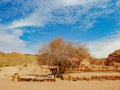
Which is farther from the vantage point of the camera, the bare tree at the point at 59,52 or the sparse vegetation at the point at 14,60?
the sparse vegetation at the point at 14,60

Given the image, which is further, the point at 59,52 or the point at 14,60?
the point at 14,60

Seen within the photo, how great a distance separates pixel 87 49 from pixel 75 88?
53.6 ft

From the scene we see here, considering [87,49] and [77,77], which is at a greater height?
[87,49]

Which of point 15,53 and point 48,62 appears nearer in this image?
point 48,62

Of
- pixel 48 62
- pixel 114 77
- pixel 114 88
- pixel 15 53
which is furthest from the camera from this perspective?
pixel 15 53

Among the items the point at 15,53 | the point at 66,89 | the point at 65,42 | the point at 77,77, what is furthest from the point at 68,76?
the point at 15,53

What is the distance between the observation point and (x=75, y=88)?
15273 millimetres

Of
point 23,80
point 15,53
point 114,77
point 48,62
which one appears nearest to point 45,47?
point 48,62

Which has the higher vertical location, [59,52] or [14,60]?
[14,60]

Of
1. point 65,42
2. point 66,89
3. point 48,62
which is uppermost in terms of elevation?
point 65,42

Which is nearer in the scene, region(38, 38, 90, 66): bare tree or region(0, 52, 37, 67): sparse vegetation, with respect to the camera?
region(38, 38, 90, 66): bare tree

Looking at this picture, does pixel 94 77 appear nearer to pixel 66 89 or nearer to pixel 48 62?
pixel 66 89

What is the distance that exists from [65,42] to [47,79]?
12818 millimetres

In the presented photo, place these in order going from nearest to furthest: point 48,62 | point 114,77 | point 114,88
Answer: point 114,88 → point 114,77 → point 48,62
